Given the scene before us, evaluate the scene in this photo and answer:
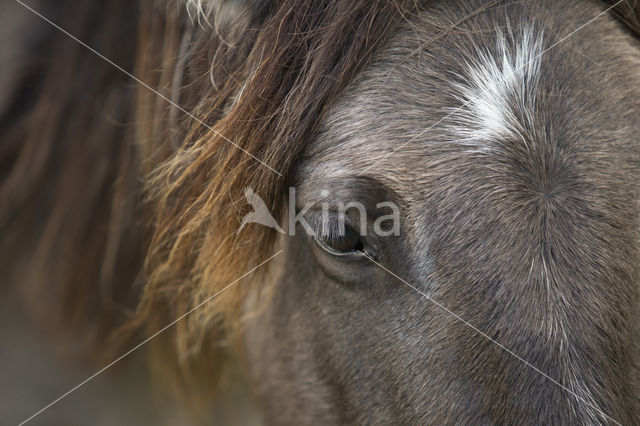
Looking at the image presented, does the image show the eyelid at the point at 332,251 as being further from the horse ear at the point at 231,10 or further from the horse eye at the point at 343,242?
the horse ear at the point at 231,10

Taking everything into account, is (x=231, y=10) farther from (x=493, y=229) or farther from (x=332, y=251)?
(x=493, y=229)

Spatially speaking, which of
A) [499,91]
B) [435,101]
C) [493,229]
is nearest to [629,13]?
[499,91]

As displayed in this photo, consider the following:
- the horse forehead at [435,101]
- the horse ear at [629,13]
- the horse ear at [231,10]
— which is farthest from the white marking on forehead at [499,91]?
the horse ear at [231,10]

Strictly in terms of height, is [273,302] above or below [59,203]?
below

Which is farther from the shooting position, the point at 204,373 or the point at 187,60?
the point at 204,373

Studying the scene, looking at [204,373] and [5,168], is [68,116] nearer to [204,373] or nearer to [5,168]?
[5,168]

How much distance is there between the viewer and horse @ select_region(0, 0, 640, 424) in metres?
0.97

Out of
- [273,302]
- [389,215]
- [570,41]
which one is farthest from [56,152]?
[570,41]

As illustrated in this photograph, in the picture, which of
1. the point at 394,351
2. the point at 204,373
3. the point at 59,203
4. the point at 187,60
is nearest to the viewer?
the point at 394,351

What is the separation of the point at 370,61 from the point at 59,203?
96 centimetres

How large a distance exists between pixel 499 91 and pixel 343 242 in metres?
0.40

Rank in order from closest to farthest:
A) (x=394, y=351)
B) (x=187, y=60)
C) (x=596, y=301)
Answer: (x=596, y=301), (x=394, y=351), (x=187, y=60)

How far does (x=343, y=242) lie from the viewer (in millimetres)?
1113

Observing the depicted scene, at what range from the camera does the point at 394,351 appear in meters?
1.11
